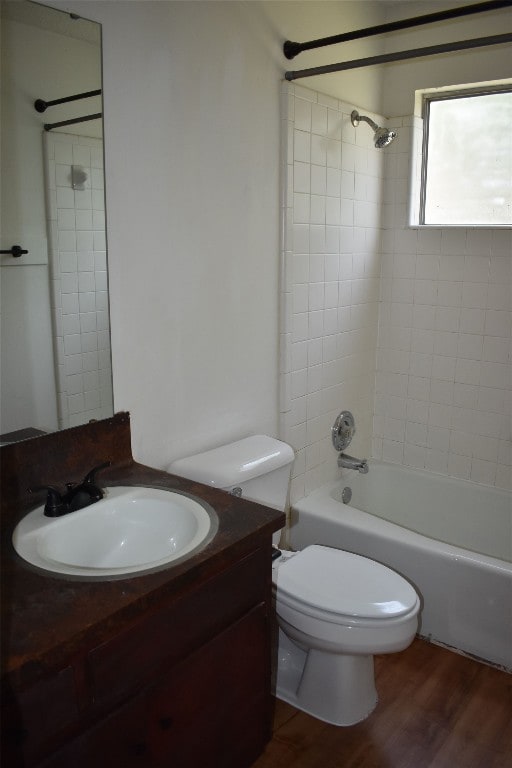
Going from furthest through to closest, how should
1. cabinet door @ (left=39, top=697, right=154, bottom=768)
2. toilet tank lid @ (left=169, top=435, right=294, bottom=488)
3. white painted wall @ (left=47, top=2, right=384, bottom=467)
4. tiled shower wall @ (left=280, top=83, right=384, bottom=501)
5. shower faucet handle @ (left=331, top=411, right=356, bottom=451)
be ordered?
1. shower faucet handle @ (left=331, top=411, right=356, bottom=451)
2. tiled shower wall @ (left=280, top=83, right=384, bottom=501)
3. toilet tank lid @ (left=169, top=435, right=294, bottom=488)
4. white painted wall @ (left=47, top=2, right=384, bottom=467)
5. cabinet door @ (left=39, top=697, right=154, bottom=768)

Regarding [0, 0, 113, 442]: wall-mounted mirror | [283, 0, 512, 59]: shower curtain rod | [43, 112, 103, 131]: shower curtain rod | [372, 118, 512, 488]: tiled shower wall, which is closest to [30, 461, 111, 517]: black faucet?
[0, 0, 113, 442]: wall-mounted mirror

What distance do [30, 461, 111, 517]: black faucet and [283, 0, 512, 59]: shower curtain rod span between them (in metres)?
1.59

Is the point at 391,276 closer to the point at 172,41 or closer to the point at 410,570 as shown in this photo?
the point at 410,570

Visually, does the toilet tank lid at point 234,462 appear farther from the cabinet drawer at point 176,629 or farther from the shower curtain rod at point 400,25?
the shower curtain rod at point 400,25

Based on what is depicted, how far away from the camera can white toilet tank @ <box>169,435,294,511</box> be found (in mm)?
1888

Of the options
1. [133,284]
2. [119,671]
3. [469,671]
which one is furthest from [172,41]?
[469,671]

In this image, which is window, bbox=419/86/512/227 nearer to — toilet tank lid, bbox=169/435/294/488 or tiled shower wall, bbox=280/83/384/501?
tiled shower wall, bbox=280/83/384/501

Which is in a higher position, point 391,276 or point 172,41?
point 172,41

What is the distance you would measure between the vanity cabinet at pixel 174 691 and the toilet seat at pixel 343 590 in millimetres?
293

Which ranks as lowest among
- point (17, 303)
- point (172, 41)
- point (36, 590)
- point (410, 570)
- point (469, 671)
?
point (469, 671)

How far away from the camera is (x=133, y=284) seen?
1746mm

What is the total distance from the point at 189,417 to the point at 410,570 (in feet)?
3.43

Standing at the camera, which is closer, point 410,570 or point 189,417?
point 189,417

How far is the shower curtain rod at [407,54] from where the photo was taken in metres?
1.82
